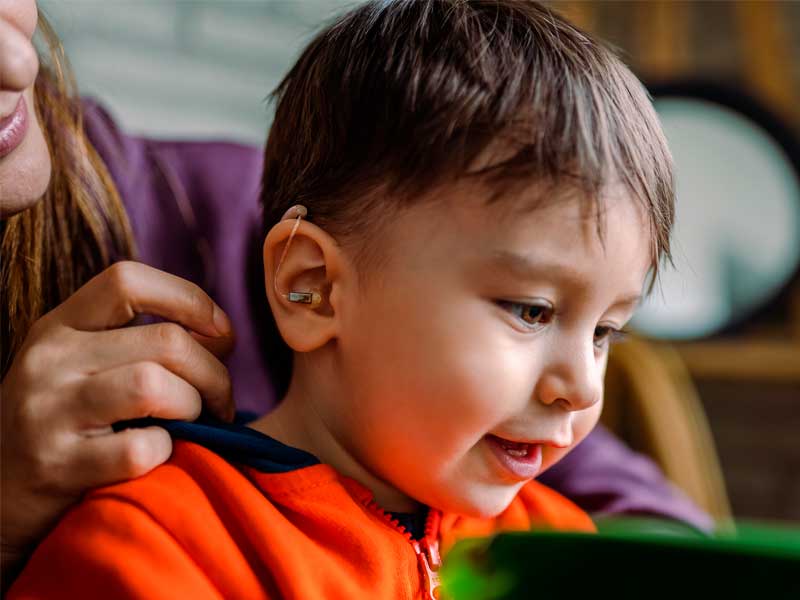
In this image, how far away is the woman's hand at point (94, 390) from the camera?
449 millimetres

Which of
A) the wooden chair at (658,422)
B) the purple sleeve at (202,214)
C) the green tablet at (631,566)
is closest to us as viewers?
the green tablet at (631,566)

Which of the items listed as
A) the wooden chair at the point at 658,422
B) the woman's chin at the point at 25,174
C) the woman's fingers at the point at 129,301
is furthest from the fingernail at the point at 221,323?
the wooden chair at the point at 658,422

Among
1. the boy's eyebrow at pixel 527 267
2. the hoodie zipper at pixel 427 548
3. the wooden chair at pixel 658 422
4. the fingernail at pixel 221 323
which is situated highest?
the boy's eyebrow at pixel 527 267

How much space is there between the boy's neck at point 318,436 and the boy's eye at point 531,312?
115mm

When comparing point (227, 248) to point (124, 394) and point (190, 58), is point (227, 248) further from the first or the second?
point (190, 58)

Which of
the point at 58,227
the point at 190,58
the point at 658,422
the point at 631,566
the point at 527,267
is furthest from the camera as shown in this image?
the point at 190,58

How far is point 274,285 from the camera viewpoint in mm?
491

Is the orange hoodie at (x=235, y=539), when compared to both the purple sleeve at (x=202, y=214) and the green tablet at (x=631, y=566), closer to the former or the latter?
the green tablet at (x=631, y=566)

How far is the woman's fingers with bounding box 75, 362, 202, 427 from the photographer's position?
0.45 m

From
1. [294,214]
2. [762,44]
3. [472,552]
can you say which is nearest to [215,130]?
[762,44]

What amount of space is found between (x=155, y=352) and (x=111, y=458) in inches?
2.3

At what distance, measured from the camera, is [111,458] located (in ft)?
1.46

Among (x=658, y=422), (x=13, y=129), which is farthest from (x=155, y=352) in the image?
(x=658, y=422)

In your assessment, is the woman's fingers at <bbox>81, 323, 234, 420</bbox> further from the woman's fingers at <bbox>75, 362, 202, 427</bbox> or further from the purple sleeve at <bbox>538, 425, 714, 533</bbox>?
the purple sleeve at <bbox>538, 425, 714, 533</bbox>
